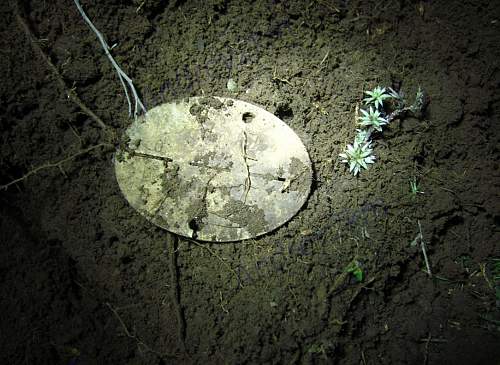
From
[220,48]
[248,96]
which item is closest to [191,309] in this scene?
[248,96]

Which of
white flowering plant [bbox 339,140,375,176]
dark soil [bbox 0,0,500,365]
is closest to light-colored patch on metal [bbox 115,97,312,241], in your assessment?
dark soil [bbox 0,0,500,365]

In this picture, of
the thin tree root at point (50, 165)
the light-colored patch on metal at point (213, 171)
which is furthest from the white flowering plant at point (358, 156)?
the thin tree root at point (50, 165)

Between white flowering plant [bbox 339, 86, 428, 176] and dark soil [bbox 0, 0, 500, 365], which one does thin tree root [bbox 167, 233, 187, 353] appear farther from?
white flowering plant [bbox 339, 86, 428, 176]

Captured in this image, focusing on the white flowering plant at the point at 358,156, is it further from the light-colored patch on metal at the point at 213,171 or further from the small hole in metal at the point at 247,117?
the small hole in metal at the point at 247,117

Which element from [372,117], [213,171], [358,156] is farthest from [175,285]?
[372,117]

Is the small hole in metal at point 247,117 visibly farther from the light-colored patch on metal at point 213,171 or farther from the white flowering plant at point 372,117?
the white flowering plant at point 372,117

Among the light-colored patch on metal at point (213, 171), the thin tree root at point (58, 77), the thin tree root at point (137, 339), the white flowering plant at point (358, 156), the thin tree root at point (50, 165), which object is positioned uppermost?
the thin tree root at point (58, 77)

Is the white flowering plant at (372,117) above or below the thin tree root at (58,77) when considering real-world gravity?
below
